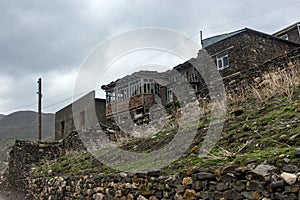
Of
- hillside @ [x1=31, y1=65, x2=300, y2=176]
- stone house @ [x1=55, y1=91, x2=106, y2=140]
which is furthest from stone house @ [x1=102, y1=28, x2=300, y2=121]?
hillside @ [x1=31, y1=65, x2=300, y2=176]

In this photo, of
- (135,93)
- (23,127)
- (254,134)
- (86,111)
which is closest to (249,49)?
(135,93)

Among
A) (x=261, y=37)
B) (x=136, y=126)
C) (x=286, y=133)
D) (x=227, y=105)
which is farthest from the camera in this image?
(x=261, y=37)

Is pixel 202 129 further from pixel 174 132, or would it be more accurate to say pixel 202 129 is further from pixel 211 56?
pixel 211 56

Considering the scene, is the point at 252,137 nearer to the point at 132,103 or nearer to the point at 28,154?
the point at 28,154

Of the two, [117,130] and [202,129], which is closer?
[202,129]

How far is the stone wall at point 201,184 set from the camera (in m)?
3.55

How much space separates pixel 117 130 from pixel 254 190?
30.7 ft

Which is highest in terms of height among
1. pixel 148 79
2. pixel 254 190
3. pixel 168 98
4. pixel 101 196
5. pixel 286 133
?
pixel 148 79

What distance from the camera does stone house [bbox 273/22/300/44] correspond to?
81.4 ft

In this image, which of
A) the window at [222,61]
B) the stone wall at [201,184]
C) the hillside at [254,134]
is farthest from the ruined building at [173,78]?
the stone wall at [201,184]

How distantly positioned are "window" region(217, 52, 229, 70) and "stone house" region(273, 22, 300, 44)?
23.4ft

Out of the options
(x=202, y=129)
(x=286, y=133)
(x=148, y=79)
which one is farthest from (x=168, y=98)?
(x=286, y=133)

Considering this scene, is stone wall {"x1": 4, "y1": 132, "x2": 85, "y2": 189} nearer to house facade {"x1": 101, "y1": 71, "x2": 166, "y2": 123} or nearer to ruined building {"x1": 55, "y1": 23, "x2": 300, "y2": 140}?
ruined building {"x1": 55, "y1": 23, "x2": 300, "y2": 140}

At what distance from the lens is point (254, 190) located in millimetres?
3752
